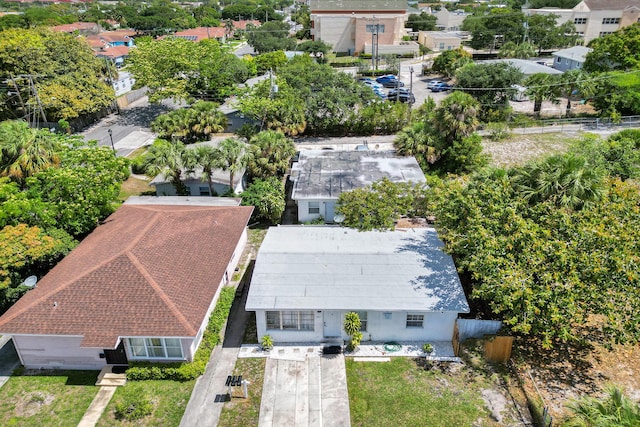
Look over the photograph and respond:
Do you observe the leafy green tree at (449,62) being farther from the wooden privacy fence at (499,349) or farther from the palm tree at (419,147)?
the wooden privacy fence at (499,349)

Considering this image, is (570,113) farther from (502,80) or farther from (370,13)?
(370,13)

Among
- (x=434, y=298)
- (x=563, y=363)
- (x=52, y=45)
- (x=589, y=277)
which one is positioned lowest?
(x=563, y=363)

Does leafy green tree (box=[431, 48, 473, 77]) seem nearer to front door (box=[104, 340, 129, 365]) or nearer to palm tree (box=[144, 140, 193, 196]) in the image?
palm tree (box=[144, 140, 193, 196])

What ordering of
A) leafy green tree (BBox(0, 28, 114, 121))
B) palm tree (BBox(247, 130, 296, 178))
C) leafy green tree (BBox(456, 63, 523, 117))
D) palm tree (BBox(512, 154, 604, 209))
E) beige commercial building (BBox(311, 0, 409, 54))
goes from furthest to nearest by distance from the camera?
beige commercial building (BBox(311, 0, 409, 54)) < leafy green tree (BBox(456, 63, 523, 117)) < leafy green tree (BBox(0, 28, 114, 121)) < palm tree (BBox(247, 130, 296, 178)) < palm tree (BBox(512, 154, 604, 209))

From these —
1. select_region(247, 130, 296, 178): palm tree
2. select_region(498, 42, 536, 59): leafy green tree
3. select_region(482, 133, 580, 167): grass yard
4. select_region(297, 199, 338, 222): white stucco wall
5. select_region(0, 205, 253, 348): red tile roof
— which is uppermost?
select_region(498, 42, 536, 59): leafy green tree

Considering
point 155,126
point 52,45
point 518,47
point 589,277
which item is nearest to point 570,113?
point 518,47

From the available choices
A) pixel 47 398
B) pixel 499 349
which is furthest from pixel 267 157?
pixel 499 349

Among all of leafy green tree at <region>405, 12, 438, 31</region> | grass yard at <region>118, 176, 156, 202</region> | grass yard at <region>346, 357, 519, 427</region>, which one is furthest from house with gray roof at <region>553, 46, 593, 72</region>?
grass yard at <region>346, 357, 519, 427</region>
